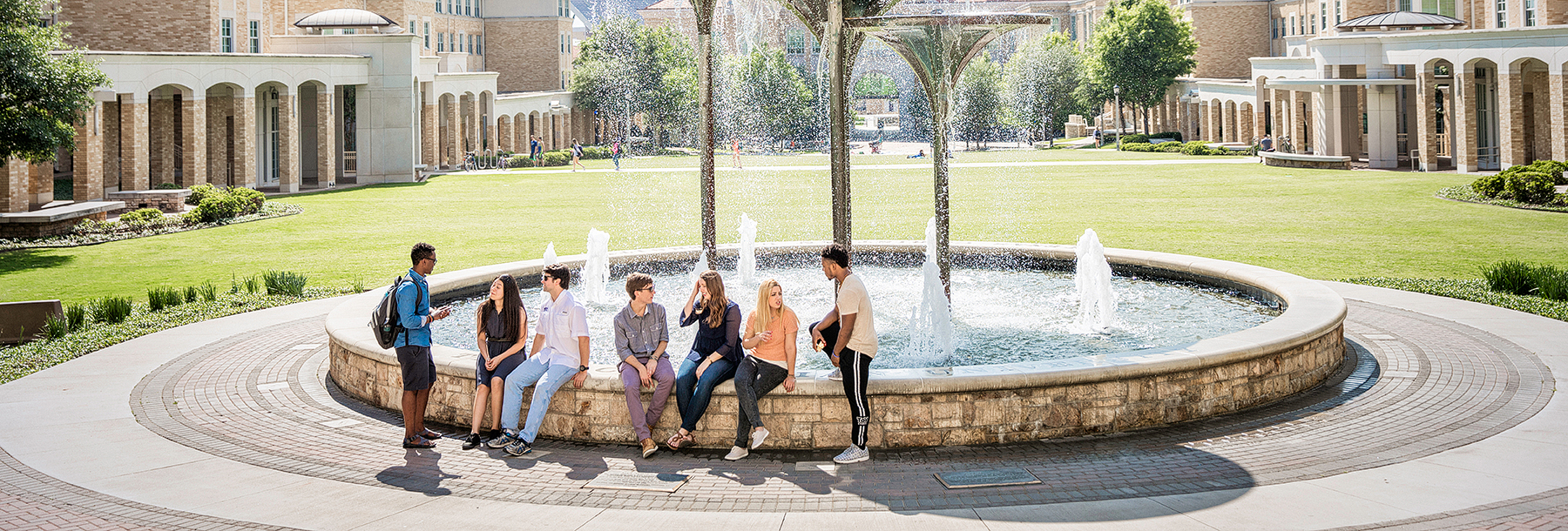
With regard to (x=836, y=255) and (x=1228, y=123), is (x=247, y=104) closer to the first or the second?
(x=836, y=255)

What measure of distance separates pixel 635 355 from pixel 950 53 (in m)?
6.48

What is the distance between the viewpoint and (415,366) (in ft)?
29.6

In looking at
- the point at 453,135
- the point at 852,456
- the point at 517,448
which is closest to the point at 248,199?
the point at 453,135

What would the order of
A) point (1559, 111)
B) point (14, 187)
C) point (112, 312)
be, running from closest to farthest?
point (112, 312) → point (14, 187) → point (1559, 111)

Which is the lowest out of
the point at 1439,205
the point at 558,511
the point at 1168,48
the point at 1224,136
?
the point at 558,511

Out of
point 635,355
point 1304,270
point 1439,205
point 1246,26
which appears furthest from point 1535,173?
point 1246,26

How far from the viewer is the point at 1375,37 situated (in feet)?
147

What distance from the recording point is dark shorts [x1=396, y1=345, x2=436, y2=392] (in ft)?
29.4

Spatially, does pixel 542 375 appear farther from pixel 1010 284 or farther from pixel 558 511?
pixel 1010 284

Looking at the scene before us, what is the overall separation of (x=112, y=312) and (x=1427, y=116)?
42.9 m

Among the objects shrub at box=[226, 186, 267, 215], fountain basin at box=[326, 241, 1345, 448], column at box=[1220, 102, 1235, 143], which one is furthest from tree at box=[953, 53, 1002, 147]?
fountain basin at box=[326, 241, 1345, 448]

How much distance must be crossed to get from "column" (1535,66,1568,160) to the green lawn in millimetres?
3270

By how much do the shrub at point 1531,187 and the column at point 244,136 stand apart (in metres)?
37.8

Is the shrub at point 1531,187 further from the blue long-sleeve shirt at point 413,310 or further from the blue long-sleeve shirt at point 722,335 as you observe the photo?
the blue long-sleeve shirt at point 413,310
